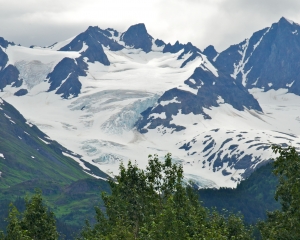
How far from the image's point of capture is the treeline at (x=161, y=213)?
81.6 m

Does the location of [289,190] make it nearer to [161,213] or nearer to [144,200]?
[161,213]

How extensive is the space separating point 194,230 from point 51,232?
22397mm

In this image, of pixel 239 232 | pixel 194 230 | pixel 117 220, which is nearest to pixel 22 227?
pixel 117 220

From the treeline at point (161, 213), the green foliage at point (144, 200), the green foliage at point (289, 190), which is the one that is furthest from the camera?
the green foliage at point (144, 200)

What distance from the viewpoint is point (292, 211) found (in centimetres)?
8038

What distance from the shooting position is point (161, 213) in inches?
3893

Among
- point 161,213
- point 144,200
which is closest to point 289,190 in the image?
point 161,213

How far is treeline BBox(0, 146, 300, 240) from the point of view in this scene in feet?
268

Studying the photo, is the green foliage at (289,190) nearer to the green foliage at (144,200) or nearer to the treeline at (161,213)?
the treeline at (161,213)

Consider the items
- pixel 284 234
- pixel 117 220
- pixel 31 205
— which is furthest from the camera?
pixel 117 220

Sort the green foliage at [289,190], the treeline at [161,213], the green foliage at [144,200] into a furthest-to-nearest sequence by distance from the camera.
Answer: the green foliage at [144,200] → the treeline at [161,213] → the green foliage at [289,190]

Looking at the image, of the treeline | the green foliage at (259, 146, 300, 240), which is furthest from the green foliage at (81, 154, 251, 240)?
the green foliage at (259, 146, 300, 240)

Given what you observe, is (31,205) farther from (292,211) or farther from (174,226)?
(292,211)

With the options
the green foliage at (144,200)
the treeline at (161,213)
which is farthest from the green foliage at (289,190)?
the green foliage at (144,200)
